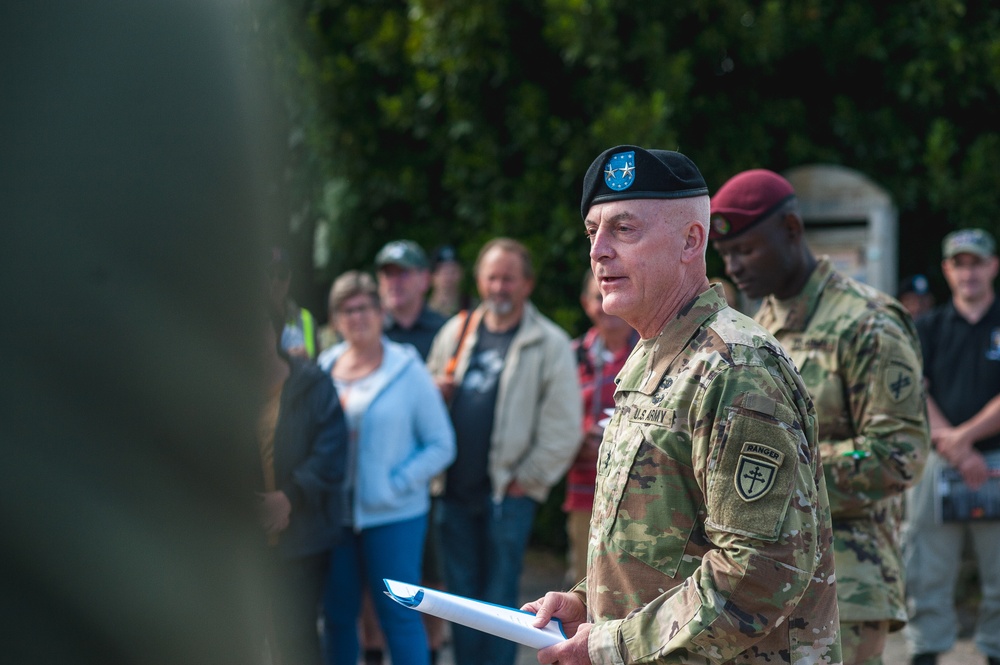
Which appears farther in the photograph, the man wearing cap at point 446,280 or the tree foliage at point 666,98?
the man wearing cap at point 446,280

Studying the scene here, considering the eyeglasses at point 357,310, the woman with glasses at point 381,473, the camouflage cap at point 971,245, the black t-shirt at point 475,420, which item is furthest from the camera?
the camouflage cap at point 971,245

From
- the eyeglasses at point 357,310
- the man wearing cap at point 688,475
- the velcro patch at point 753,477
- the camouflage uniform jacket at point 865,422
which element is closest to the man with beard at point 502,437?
the eyeglasses at point 357,310

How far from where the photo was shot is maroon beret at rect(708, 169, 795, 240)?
297cm

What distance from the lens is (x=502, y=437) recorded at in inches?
196

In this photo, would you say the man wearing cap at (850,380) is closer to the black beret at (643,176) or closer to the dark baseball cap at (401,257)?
the black beret at (643,176)

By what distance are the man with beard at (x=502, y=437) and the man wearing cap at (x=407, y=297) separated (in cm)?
81

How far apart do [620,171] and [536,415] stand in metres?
3.23

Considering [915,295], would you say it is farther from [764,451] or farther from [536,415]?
[764,451]

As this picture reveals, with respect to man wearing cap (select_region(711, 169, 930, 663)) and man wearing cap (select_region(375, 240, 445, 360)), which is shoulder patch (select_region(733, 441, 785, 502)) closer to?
man wearing cap (select_region(711, 169, 930, 663))

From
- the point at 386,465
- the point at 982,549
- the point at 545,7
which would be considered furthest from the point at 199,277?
the point at 545,7

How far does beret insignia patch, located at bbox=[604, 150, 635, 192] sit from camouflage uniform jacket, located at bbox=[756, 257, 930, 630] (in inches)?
51.0

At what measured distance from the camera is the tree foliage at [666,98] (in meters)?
6.81

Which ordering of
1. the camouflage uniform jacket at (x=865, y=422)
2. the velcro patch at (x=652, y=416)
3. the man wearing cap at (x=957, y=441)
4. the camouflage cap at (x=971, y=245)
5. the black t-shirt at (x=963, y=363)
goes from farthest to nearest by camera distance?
the camouflage cap at (x=971, y=245) < the black t-shirt at (x=963, y=363) < the man wearing cap at (x=957, y=441) < the camouflage uniform jacket at (x=865, y=422) < the velcro patch at (x=652, y=416)

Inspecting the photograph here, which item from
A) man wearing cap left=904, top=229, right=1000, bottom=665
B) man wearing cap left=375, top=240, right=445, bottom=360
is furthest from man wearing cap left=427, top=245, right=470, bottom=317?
man wearing cap left=904, top=229, right=1000, bottom=665
